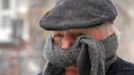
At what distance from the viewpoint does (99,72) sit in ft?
10.2

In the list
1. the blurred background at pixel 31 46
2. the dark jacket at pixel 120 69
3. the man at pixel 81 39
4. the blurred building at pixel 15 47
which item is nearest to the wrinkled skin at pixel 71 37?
the man at pixel 81 39

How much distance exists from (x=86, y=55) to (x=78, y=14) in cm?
Result: 20

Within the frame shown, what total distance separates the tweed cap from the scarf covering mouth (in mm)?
79

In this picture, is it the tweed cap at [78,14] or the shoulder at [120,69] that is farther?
the shoulder at [120,69]

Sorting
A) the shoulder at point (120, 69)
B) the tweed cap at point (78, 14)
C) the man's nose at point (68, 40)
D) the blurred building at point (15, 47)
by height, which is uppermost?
the tweed cap at point (78, 14)

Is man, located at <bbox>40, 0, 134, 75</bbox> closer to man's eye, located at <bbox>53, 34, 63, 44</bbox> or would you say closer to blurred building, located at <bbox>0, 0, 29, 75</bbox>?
man's eye, located at <bbox>53, 34, 63, 44</bbox>

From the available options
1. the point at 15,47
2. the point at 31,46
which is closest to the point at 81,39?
the point at 31,46

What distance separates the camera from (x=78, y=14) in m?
3.16

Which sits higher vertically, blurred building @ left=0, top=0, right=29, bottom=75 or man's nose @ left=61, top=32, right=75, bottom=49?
man's nose @ left=61, top=32, right=75, bottom=49

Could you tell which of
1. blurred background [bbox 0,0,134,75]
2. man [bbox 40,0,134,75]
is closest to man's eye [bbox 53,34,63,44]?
man [bbox 40,0,134,75]

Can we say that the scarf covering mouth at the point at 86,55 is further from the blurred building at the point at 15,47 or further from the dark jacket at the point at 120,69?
the blurred building at the point at 15,47

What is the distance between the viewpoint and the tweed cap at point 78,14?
3.12m

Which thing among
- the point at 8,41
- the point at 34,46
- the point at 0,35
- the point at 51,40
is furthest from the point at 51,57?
the point at 0,35

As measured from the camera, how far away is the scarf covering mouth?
3.08 m
